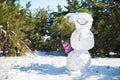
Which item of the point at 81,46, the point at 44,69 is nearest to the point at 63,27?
the point at 44,69

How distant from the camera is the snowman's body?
8711 mm

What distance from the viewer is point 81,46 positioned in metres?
8.79

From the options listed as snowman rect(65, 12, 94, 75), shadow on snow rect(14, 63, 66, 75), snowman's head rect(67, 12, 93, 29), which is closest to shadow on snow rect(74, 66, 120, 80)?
snowman rect(65, 12, 94, 75)

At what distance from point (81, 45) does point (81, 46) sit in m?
0.03

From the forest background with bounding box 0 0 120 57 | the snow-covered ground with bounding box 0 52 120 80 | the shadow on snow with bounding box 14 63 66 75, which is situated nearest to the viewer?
the snow-covered ground with bounding box 0 52 120 80

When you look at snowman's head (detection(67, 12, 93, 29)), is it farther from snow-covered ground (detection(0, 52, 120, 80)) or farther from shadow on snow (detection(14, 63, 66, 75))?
shadow on snow (detection(14, 63, 66, 75))

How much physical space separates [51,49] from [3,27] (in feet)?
30.3

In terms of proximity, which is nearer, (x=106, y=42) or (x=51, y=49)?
(x=106, y=42)

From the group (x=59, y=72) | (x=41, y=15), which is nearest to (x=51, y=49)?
(x=41, y=15)

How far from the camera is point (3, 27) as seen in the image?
53.1 feet

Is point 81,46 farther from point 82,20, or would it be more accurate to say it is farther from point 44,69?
point 44,69

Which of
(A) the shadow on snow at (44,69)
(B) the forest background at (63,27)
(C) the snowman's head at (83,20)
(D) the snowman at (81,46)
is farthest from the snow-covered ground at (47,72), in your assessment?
(B) the forest background at (63,27)

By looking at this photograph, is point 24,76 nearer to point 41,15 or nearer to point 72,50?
point 72,50

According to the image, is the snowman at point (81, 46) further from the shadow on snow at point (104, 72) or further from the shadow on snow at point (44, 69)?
the shadow on snow at point (44, 69)
